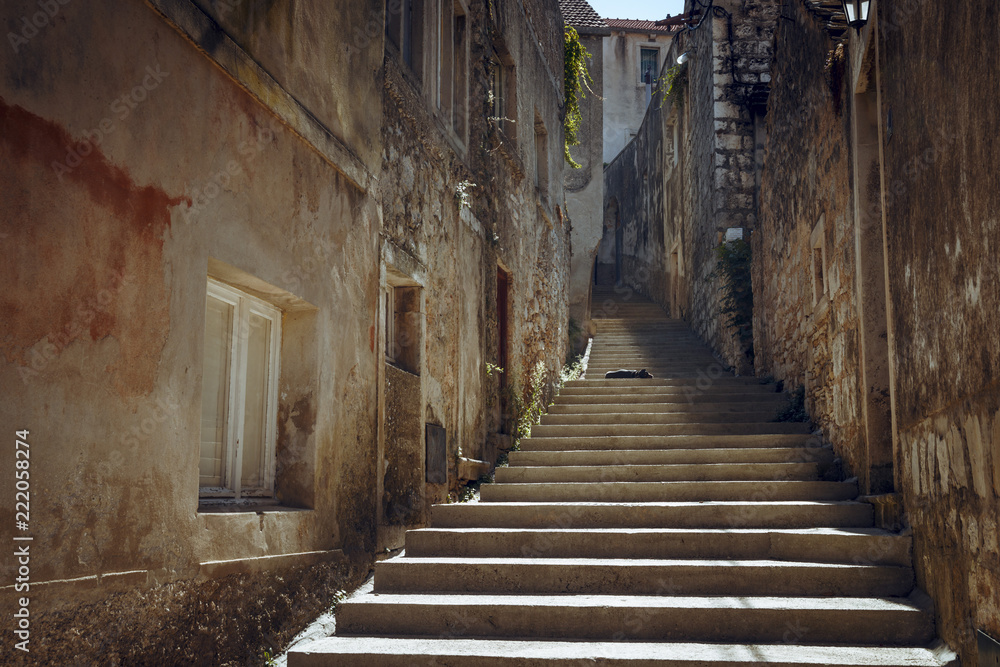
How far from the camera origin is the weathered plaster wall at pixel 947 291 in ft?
8.98

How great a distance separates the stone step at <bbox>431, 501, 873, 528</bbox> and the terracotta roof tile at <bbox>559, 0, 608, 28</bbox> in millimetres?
13527

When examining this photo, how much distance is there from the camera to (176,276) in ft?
10.7

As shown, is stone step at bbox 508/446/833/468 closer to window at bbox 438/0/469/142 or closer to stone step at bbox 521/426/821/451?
stone step at bbox 521/426/821/451

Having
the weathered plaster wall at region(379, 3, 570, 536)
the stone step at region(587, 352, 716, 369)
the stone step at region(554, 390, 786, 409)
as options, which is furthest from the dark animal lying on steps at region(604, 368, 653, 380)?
the stone step at region(587, 352, 716, 369)

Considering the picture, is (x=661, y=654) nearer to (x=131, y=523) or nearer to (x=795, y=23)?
(x=131, y=523)

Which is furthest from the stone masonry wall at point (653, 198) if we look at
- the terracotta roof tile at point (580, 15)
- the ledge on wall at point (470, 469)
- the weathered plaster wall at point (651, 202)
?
→ the ledge on wall at point (470, 469)

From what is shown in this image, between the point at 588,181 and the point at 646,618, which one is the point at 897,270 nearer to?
the point at 646,618

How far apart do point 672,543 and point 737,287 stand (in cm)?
630

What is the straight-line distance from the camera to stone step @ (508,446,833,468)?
20.7 ft

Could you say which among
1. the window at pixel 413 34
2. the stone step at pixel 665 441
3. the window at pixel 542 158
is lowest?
the stone step at pixel 665 441

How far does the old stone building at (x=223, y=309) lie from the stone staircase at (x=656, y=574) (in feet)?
1.55

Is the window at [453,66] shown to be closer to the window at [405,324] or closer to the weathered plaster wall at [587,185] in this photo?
the window at [405,324]

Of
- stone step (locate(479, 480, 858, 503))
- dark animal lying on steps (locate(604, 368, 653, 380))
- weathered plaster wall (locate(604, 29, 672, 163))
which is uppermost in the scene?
weathered plaster wall (locate(604, 29, 672, 163))

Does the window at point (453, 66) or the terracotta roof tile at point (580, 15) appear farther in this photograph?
the terracotta roof tile at point (580, 15)
